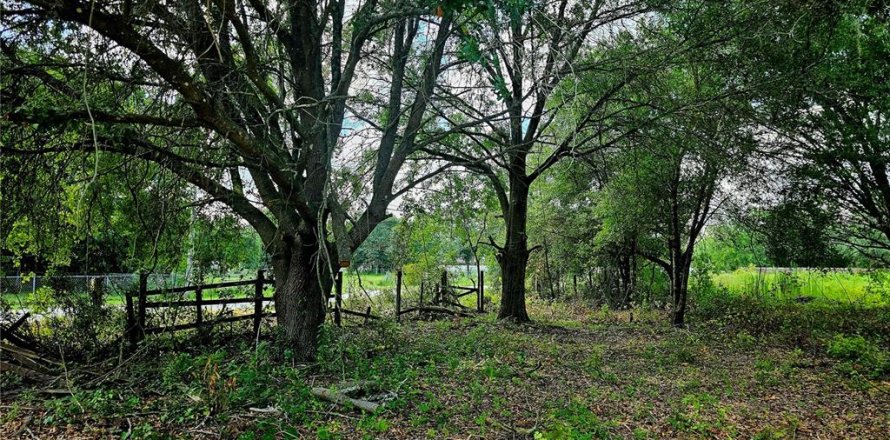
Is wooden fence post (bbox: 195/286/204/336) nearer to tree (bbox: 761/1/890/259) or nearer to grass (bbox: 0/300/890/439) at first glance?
grass (bbox: 0/300/890/439)

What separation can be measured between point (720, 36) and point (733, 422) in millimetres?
5051

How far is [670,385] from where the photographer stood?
5887 mm

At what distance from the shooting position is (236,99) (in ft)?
17.4

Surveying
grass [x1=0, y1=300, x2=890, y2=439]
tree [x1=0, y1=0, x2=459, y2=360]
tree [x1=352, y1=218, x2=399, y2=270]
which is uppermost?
tree [x1=0, y1=0, x2=459, y2=360]

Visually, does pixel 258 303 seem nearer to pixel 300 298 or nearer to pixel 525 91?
pixel 300 298

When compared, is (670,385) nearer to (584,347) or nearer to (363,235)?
(584,347)

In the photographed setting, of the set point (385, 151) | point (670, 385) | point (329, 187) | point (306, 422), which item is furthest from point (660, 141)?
point (306, 422)

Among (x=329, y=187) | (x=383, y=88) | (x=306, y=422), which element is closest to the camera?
(x=306, y=422)

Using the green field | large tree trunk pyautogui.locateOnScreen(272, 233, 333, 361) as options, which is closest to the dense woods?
large tree trunk pyautogui.locateOnScreen(272, 233, 333, 361)

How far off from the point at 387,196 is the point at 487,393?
3.06m

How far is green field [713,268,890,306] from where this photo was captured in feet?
37.3

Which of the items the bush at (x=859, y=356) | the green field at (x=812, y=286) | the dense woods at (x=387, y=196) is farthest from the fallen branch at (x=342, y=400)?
the green field at (x=812, y=286)

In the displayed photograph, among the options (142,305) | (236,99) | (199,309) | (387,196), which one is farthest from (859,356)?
(142,305)

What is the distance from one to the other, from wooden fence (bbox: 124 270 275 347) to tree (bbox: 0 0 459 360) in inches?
36.5
